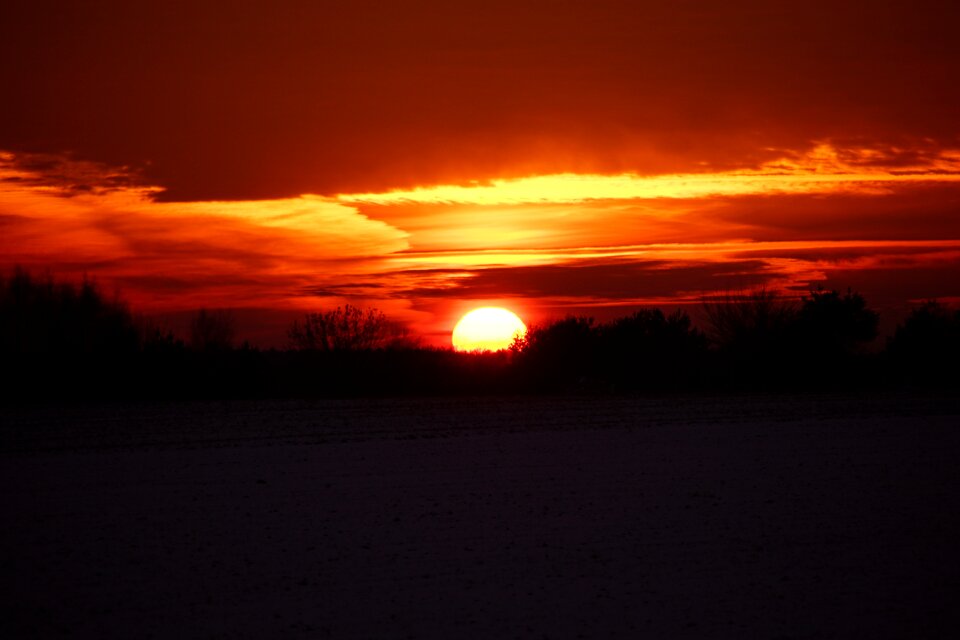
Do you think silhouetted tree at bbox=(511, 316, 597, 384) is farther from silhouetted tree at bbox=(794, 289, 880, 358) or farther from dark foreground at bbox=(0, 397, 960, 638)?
dark foreground at bbox=(0, 397, 960, 638)

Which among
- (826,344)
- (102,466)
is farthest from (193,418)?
(826,344)

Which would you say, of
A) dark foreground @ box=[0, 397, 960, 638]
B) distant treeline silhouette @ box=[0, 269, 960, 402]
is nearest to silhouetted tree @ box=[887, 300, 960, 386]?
distant treeline silhouette @ box=[0, 269, 960, 402]

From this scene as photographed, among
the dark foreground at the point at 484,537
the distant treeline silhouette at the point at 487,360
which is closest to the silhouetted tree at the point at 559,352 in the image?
the distant treeline silhouette at the point at 487,360

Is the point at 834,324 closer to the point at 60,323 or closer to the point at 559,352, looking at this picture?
the point at 559,352

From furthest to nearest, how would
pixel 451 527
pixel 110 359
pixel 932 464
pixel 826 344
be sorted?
pixel 826 344 → pixel 110 359 → pixel 932 464 → pixel 451 527

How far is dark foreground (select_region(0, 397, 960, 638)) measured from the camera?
24.2 ft

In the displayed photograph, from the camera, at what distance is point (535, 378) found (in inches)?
1794

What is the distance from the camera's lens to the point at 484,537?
10.3 meters

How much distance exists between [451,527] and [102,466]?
27.2ft

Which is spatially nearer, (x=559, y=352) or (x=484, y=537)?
(x=484, y=537)

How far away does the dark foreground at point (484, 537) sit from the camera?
290 inches

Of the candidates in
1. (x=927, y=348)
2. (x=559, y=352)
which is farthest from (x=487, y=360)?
(x=927, y=348)

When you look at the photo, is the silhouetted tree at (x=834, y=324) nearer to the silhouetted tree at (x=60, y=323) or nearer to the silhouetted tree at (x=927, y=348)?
the silhouetted tree at (x=927, y=348)

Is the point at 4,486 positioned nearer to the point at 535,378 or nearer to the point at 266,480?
the point at 266,480
